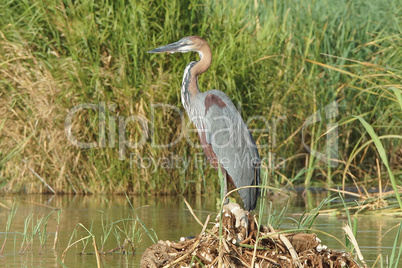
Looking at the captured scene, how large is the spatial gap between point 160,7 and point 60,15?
1.22 meters

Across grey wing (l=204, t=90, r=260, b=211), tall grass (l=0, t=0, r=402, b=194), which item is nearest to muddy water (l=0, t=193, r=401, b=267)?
tall grass (l=0, t=0, r=402, b=194)

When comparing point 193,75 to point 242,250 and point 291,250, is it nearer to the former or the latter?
point 242,250

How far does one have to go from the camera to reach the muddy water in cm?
470

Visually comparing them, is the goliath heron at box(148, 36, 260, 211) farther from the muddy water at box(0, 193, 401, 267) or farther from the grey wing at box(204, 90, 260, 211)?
the muddy water at box(0, 193, 401, 267)

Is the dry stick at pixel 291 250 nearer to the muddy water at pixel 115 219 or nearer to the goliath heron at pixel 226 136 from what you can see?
the muddy water at pixel 115 219

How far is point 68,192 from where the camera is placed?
8.30m

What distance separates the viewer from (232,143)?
229 inches

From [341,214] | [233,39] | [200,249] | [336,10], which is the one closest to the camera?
[200,249]

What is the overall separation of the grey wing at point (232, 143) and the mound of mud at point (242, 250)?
73.3 inches

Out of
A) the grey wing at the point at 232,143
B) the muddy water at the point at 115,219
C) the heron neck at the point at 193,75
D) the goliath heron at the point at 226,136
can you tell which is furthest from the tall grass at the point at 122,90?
the grey wing at the point at 232,143

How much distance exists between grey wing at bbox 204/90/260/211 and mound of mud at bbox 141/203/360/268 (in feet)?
6.11

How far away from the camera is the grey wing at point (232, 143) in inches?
226

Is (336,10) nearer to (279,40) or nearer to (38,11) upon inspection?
(279,40)

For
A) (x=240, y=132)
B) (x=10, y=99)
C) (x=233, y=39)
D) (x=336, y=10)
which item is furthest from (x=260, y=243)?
(x=336, y=10)
